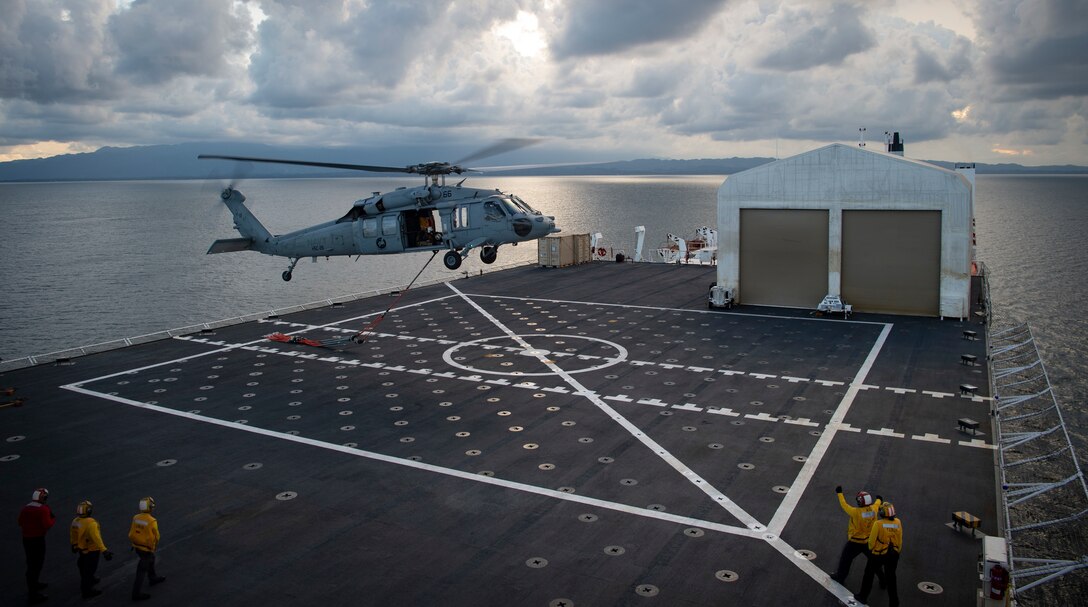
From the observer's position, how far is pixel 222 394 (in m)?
21.0

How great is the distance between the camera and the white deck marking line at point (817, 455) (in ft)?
41.7

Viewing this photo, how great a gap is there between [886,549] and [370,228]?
19.0 meters

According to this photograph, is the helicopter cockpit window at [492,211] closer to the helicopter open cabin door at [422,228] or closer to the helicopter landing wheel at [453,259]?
the helicopter open cabin door at [422,228]

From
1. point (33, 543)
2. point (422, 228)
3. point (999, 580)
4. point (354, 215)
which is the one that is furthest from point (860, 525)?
point (354, 215)

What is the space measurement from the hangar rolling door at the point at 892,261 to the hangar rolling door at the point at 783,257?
1073 millimetres

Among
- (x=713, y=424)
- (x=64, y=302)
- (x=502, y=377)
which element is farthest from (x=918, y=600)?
(x=64, y=302)

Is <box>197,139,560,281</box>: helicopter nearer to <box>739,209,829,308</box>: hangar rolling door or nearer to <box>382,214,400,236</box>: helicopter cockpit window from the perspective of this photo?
<box>382,214,400,236</box>: helicopter cockpit window

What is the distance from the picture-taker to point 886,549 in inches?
388

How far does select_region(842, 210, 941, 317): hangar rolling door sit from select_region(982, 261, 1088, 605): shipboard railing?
5180 mm

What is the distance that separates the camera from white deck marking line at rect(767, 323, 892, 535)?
500 inches

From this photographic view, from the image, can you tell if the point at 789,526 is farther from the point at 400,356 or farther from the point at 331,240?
the point at 331,240

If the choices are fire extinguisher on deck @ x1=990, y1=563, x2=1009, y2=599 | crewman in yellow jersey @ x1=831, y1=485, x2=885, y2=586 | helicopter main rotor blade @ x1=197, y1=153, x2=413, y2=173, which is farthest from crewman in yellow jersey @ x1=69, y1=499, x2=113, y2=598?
fire extinguisher on deck @ x1=990, y1=563, x2=1009, y2=599

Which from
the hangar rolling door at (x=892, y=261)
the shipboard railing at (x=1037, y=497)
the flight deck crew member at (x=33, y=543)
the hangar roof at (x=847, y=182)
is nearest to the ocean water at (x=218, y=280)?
the shipboard railing at (x=1037, y=497)

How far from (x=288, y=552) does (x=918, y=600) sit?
945cm
